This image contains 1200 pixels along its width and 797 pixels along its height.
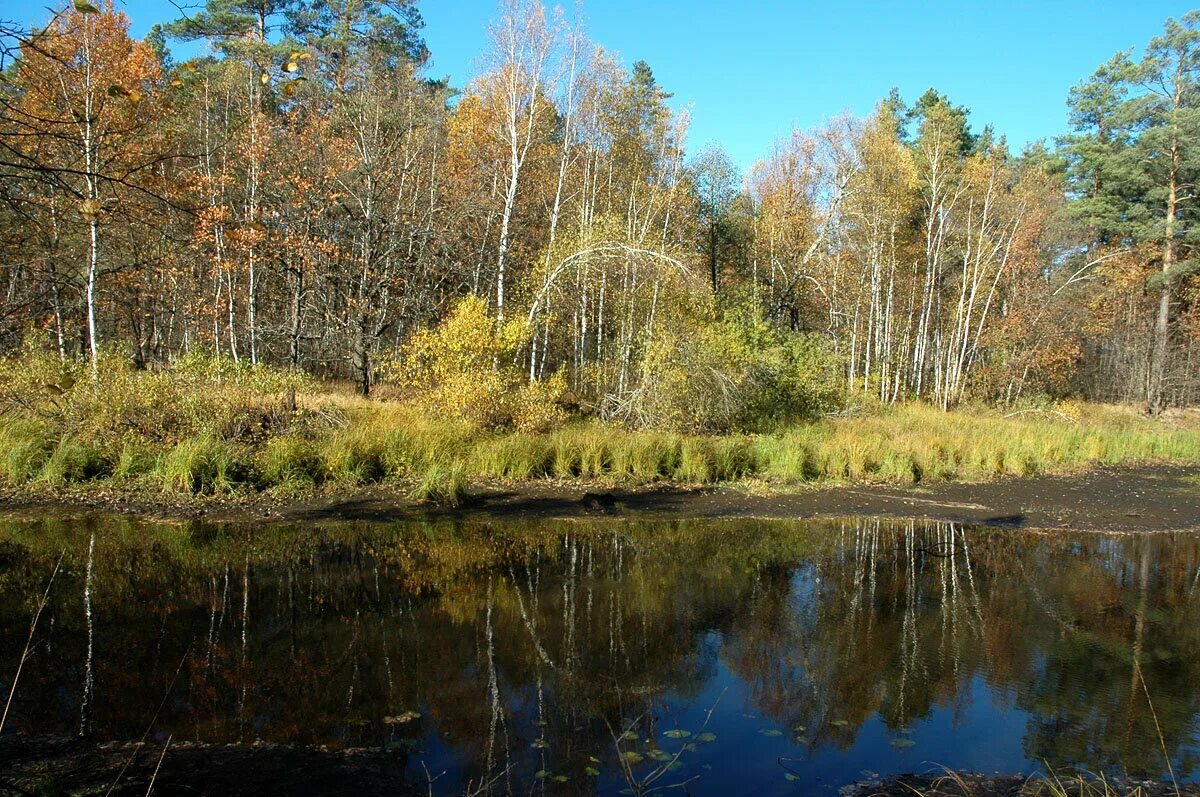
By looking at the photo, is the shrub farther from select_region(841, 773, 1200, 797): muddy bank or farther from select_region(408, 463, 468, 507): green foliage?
select_region(841, 773, 1200, 797): muddy bank

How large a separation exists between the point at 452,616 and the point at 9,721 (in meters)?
3.58

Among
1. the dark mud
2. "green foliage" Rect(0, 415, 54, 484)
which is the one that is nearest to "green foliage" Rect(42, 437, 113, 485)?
"green foliage" Rect(0, 415, 54, 484)

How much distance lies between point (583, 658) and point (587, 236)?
12.2 metres

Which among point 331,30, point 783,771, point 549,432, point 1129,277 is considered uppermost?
point 331,30

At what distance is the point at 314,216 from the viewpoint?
837 inches

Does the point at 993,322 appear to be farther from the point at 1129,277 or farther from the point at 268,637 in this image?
the point at 268,637

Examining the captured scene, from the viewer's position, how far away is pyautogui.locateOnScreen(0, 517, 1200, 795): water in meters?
5.38

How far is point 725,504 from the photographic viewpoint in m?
14.3

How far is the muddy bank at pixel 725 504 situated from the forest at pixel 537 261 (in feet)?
3.84

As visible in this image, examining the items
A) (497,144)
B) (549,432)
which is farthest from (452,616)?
(497,144)

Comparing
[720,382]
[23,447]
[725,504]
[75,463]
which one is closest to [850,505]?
[725,504]

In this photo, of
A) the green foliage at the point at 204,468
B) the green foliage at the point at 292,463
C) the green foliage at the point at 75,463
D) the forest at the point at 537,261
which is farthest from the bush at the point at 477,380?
the green foliage at the point at 75,463

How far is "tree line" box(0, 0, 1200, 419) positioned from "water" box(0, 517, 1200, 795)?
24.8ft

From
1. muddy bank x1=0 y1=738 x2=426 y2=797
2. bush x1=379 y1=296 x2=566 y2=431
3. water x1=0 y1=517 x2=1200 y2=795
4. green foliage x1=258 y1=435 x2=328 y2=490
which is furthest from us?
bush x1=379 y1=296 x2=566 y2=431
